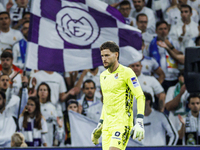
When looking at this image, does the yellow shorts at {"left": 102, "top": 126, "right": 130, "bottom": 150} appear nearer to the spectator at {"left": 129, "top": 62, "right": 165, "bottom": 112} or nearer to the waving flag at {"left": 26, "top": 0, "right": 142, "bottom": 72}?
the waving flag at {"left": 26, "top": 0, "right": 142, "bottom": 72}

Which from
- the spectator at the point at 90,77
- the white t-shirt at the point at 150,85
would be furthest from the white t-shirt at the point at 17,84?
the white t-shirt at the point at 150,85

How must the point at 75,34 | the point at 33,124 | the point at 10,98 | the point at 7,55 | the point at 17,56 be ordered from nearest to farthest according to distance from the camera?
the point at 33,124 < the point at 10,98 < the point at 75,34 < the point at 7,55 < the point at 17,56

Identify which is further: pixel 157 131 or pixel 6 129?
pixel 157 131

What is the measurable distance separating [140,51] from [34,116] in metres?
3.05

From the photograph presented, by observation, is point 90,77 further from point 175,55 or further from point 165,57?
point 175,55

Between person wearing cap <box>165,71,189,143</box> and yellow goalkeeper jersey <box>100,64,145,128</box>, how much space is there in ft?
16.5

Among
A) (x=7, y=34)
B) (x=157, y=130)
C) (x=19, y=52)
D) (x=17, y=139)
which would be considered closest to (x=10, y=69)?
(x=19, y=52)

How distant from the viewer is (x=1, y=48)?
29.1 feet

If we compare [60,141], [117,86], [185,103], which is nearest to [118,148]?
[117,86]

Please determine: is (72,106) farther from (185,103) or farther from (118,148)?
(118,148)

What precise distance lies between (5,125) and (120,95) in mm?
4948

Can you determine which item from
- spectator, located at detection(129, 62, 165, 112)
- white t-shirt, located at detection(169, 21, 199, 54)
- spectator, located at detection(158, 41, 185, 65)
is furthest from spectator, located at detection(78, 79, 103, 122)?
white t-shirt, located at detection(169, 21, 199, 54)

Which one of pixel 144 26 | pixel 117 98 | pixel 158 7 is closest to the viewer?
pixel 117 98

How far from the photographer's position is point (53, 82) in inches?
345
